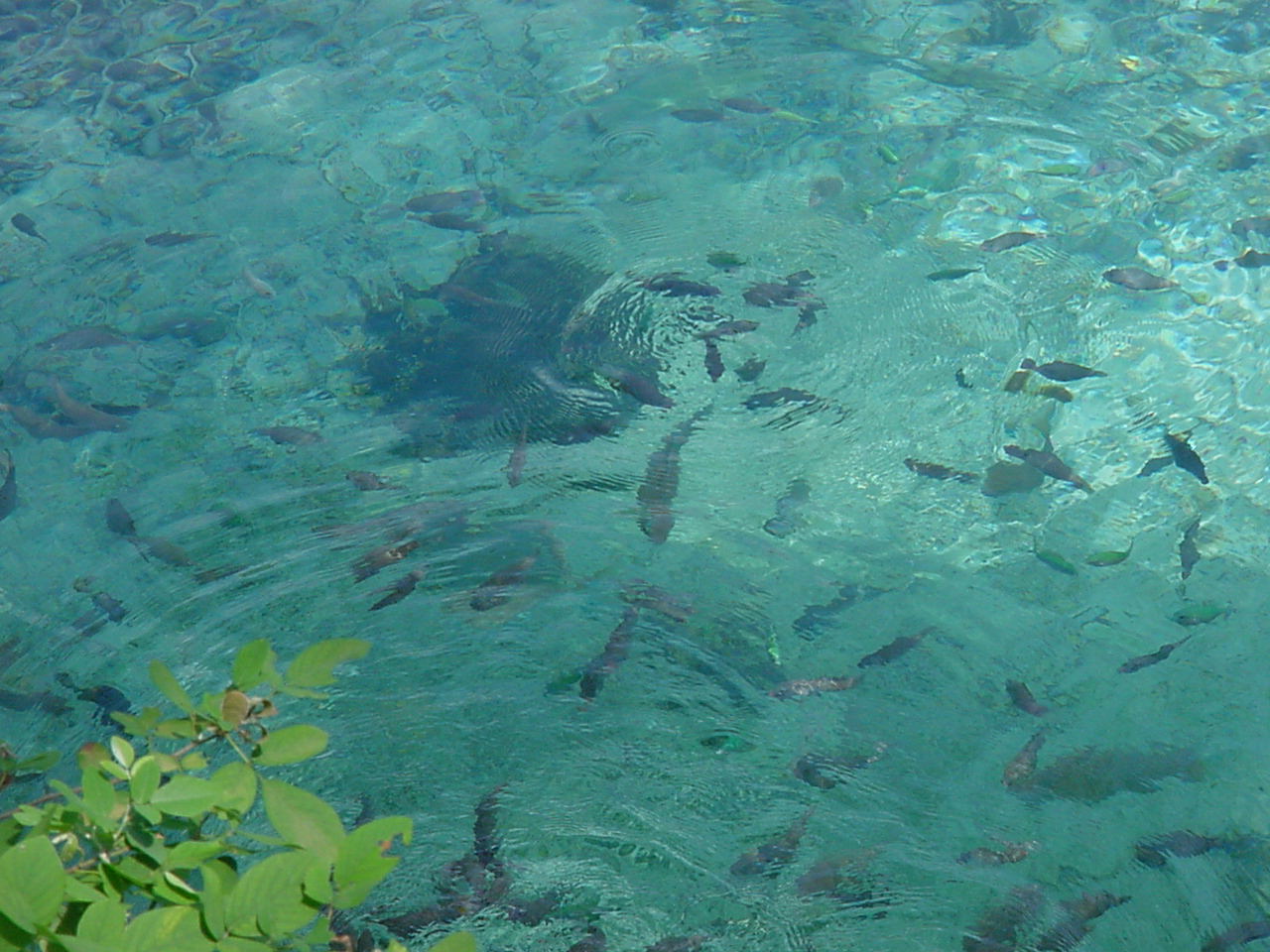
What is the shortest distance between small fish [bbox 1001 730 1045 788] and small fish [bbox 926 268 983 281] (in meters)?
2.92

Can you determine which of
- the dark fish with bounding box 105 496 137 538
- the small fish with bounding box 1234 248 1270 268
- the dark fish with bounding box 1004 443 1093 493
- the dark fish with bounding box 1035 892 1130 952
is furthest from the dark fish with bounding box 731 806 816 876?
the small fish with bounding box 1234 248 1270 268

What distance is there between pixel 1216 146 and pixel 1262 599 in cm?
377

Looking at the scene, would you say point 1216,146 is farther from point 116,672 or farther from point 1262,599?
point 116,672

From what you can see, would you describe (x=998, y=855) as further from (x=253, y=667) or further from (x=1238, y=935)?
(x=253, y=667)

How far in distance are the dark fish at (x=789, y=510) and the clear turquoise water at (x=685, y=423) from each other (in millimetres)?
42

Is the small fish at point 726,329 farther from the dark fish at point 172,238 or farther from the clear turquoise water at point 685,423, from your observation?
the dark fish at point 172,238

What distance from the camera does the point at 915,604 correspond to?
3926mm

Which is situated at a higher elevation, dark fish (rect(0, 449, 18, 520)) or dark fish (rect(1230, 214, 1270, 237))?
dark fish (rect(1230, 214, 1270, 237))

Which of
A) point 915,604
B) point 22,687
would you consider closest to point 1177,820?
point 915,604

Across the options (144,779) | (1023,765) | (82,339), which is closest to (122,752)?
(144,779)

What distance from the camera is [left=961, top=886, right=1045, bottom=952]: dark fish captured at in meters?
2.84

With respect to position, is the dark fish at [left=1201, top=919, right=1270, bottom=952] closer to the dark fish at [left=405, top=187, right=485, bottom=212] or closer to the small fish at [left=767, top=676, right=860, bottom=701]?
the small fish at [left=767, top=676, right=860, bottom=701]

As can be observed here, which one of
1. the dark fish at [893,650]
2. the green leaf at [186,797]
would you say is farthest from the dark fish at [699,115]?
the green leaf at [186,797]

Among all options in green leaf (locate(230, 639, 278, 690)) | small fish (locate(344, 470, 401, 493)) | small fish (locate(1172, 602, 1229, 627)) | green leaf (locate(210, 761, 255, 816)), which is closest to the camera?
green leaf (locate(210, 761, 255, 816))
